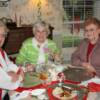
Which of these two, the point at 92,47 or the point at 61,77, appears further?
the point at 92,47

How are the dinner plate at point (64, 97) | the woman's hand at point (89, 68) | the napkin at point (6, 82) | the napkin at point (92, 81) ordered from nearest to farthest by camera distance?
1. the dinner plate at point (64, 97)
2. the napkin at point (6, 82)
3. the napkin at point (92, 81)
4. the woman's hand at point (89, 68)

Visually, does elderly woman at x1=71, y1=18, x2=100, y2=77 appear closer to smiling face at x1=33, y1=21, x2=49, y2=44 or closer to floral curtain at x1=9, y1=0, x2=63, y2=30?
smiling face at x1=33, y1=21, x2=49, y2=44

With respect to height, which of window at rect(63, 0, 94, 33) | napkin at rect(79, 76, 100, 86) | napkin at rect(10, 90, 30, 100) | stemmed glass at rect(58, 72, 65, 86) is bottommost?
napkin at rect(79, 76, 100, 86)

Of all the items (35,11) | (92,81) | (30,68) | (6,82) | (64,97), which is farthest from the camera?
(35,11)

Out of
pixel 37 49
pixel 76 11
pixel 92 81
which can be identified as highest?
pixel 76 11

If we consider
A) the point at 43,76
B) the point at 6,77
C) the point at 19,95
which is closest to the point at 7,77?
the point at 6,77

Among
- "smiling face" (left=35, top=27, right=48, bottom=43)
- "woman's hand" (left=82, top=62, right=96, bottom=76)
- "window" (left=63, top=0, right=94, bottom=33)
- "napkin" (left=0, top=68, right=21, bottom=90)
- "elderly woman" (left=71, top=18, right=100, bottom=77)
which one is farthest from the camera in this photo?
"window" (left=63, top=0, right=94, bottom=33)

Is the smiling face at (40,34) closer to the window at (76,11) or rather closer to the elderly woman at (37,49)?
the elderly woman at (37,49)

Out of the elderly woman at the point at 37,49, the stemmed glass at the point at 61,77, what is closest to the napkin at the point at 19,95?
the stemmed glass at the point at 61,77

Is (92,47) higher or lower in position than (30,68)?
higher

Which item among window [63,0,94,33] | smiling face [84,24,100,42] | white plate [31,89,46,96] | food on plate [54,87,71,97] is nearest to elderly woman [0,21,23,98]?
white plate [31,89,46,96]

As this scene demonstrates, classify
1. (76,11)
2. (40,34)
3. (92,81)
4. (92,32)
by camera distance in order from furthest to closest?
(76,11) < (40,34) < (92,32) < (92,81)

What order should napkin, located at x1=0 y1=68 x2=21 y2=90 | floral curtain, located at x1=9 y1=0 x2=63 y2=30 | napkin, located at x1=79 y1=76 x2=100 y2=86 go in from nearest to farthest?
napkin, located at x1=0 y1=68 x2=21 y2=90, napkin, located at x1=79 y1=76 x2=100 y2=86, floral curtain, located at x1=9 y1=0 x2=63 y2=30

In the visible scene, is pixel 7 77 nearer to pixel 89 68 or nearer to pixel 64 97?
pixel 64 97
